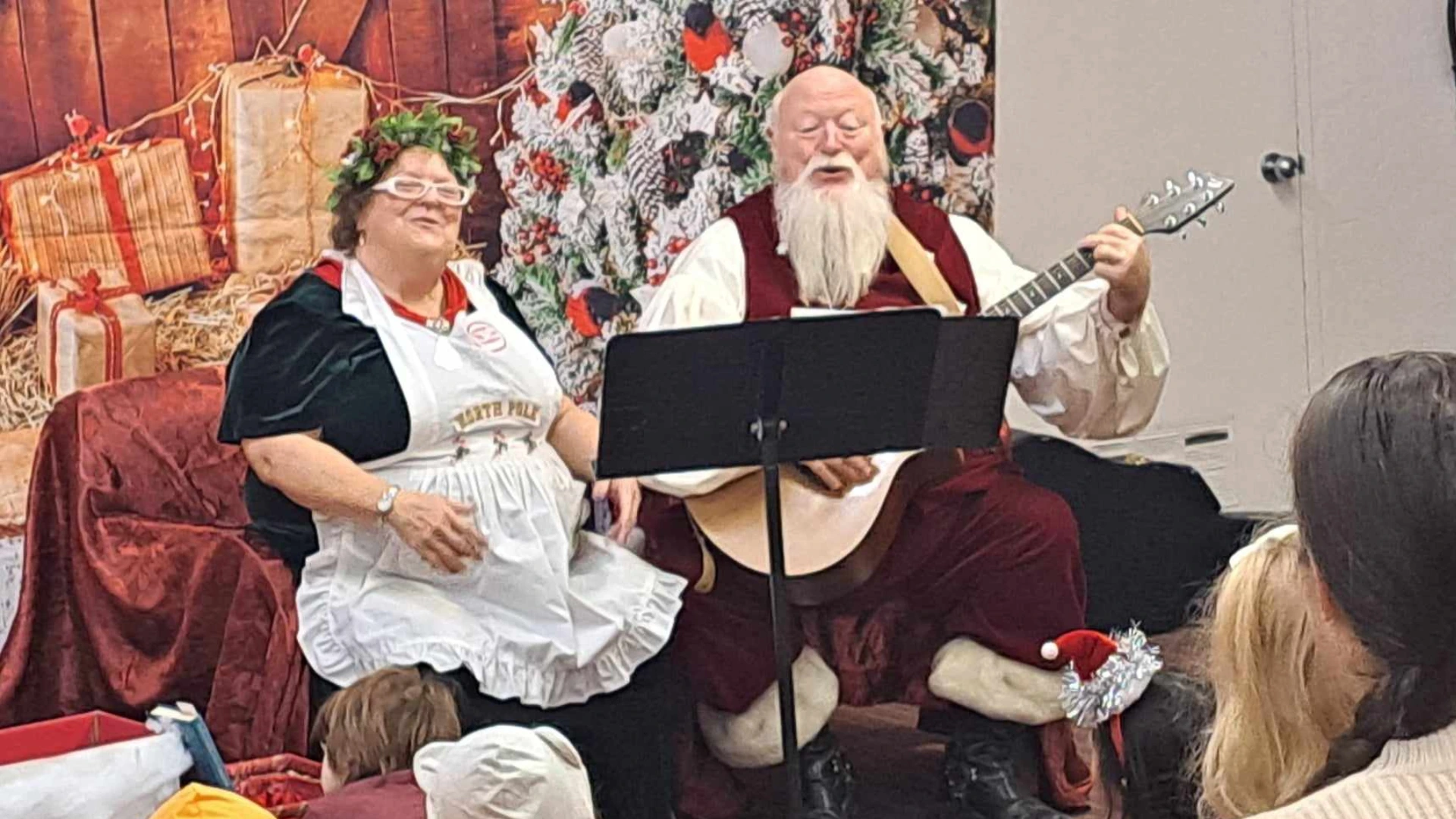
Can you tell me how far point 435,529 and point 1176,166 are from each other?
2.48m

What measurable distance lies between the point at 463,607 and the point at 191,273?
35.0 inches

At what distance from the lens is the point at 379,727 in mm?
2439

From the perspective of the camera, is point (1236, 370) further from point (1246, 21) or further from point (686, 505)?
point (686, 505)

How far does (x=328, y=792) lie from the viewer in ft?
7.88

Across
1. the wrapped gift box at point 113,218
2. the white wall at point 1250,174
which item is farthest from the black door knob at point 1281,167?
the wrapped gift box at point 113,218

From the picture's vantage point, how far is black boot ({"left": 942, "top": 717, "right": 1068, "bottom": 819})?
10.3 feet

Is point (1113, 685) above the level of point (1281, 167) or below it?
below

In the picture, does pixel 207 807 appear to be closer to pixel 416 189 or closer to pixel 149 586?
pixel 149 586

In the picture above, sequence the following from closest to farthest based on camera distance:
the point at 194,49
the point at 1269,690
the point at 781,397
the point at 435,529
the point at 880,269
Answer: the point at 1269,690, the point at 781,397, the point at 435,529, the point at 194,49, the point at 880,269

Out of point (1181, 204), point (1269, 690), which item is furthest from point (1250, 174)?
point (1269, 690)

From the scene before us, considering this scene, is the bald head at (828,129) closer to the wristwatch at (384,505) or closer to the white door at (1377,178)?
the wristwatch at (384,505)

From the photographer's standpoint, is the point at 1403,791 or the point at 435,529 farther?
the point at 435,529

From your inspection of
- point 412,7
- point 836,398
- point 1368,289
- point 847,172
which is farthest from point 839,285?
point 1368,289

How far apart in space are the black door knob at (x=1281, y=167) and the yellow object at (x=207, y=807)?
3275mm
